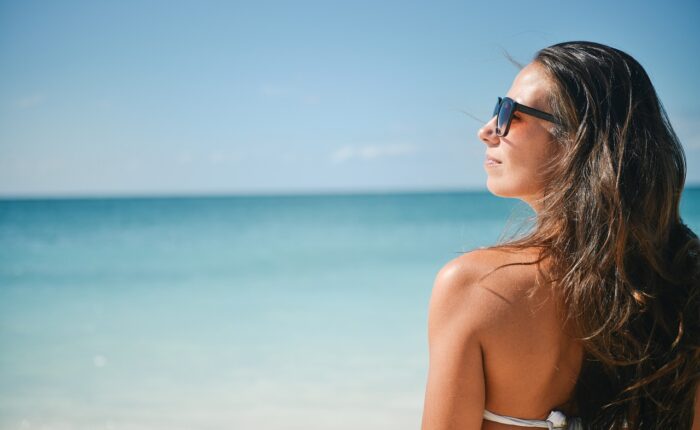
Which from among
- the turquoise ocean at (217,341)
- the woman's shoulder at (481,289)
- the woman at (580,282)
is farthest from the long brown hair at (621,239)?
the turquoise ocean at (217,341)

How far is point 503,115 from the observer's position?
152 cm

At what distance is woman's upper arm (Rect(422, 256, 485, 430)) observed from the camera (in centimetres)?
123

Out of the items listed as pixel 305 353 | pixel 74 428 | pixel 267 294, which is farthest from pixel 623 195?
pixel 267 294

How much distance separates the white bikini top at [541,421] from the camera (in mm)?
1320

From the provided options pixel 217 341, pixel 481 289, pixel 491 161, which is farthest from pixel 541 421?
pixel 217 341

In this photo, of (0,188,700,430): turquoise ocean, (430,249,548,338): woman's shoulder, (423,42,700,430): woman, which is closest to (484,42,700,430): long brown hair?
(423,42,700,430): woman

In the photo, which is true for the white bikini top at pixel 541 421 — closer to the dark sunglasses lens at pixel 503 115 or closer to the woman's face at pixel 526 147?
the woman's face at pixel 526 147

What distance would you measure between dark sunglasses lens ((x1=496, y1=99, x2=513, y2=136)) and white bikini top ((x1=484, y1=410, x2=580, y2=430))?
0.68 m

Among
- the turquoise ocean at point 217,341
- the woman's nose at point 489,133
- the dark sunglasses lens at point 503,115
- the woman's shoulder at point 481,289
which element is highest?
the dark sunglasses lens at point 503,115

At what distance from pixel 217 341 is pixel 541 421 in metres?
6.57

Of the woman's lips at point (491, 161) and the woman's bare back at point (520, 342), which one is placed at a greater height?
the woman's lips at point (491, 161)

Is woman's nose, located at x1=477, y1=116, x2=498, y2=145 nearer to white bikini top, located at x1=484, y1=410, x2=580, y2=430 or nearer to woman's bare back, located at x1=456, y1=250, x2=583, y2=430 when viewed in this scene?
woman's bare back, located at x1=456, y1=250, x2=583, y2=430

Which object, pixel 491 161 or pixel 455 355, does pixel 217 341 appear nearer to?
pixel 491 161

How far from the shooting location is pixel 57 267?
606 inches
